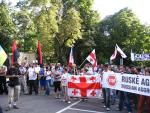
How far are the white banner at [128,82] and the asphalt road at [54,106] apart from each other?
107cm

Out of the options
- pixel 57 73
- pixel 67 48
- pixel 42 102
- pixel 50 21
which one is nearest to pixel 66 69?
pixel 57 73

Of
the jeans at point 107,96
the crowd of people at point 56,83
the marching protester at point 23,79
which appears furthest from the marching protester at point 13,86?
the marching protester at point 23,79

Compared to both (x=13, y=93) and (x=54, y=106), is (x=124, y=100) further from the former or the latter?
(x=13, y=93)

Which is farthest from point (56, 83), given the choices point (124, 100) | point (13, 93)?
point (124, 100)

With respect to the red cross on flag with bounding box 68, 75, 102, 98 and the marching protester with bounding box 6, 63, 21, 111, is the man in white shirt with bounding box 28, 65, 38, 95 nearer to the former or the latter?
the red cross on flag with bounding box 68, 75, 102, 98

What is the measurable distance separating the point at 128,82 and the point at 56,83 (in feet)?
17.5

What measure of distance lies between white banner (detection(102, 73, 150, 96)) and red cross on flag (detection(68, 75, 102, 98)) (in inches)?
55.9

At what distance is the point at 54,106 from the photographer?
15812mm

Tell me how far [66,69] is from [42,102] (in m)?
2.15

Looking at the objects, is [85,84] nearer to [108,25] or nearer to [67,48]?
[67,48]

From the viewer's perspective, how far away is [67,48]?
54.8 m

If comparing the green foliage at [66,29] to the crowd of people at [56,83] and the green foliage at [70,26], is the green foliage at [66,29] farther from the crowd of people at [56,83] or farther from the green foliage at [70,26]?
the crowd of people at [56,83]

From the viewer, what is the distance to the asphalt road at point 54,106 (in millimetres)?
14593

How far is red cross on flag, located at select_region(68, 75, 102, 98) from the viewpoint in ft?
58.1
